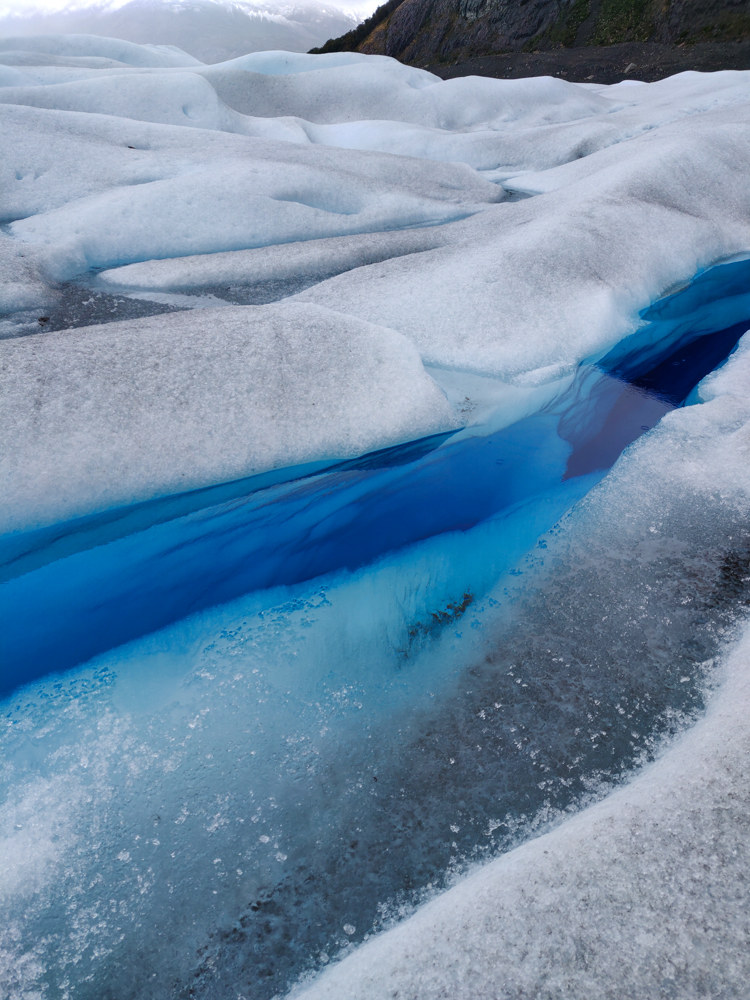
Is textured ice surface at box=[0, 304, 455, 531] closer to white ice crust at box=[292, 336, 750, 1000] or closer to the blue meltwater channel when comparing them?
the blue meltwater channel

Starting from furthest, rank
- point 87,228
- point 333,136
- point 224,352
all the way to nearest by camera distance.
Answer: point 333,136, point 87,228, point 224,352

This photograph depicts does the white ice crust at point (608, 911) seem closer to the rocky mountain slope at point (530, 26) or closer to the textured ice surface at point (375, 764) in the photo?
the textured ice surface at point (375, 764)

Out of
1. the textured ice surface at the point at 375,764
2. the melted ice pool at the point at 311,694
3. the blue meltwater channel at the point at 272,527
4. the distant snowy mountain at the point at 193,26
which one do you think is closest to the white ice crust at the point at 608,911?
the textured ice surface at the point at 375,764

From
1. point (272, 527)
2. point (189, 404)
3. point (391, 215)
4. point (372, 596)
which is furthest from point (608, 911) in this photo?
point (391, 215)

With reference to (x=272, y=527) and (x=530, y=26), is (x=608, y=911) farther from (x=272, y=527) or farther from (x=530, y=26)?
(x=530, y=26)

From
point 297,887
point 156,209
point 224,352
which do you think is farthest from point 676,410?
point 156,209

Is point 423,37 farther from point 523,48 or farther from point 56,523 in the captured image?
point 56,523
